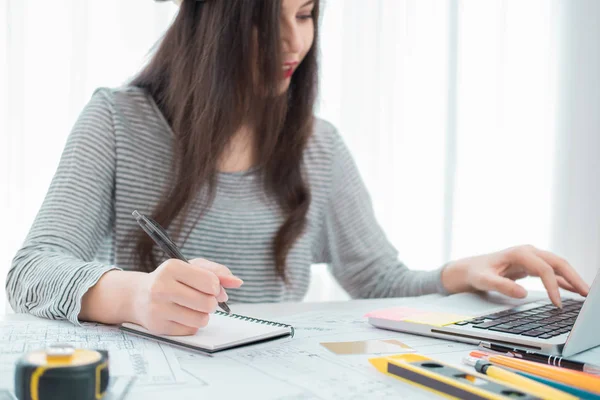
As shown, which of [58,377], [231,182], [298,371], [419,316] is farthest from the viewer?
[231,182]

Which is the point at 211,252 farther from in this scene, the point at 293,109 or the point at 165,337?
the point at 165,337

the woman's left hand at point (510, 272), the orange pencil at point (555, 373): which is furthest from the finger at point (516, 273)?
the orange pencil at point (555, 373)

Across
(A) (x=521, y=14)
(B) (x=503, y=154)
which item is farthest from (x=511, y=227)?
(A) (x=521, y=14)

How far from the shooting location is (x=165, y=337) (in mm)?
582

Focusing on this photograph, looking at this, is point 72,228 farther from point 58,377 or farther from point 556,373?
point 556,373

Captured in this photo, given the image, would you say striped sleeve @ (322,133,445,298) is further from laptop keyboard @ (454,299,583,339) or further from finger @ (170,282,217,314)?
finger @ (170,282,217,314)

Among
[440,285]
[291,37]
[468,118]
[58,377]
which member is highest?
[291,37]

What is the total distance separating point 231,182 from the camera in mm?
1075

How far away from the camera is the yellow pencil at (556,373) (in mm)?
438

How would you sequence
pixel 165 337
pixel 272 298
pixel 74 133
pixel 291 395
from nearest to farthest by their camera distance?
pixel 291 395, pixel 165 337, pixel 74 133, pixel 272 298

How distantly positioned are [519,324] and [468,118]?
1295mm

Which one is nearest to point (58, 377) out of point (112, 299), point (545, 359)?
point (112, 299)

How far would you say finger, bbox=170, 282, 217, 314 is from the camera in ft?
1.87

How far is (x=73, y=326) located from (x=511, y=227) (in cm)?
146
